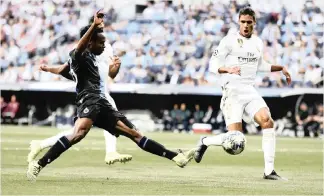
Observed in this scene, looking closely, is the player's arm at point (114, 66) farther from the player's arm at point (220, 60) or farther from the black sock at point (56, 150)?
the black sock at point (56, 150)

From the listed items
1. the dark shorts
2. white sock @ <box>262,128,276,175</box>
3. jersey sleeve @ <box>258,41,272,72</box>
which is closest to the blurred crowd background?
jersey sleeve @ <box>258,41,272,72</box>

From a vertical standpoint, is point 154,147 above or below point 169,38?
above

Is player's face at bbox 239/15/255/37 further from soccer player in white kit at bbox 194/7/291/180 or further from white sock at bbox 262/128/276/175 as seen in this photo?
white sock at bbox 262/128/276/175

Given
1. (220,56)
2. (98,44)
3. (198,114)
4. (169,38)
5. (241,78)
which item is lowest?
(198,114)

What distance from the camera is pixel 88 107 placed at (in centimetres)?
1162

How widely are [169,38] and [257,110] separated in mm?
23380

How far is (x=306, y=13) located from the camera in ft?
115

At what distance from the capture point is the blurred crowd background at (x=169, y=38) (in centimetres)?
3391

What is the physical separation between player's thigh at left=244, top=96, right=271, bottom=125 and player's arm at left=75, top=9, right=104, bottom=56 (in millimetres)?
3109

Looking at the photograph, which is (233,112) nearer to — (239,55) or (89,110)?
(239,55)

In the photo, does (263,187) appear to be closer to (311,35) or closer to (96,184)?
(96,184)

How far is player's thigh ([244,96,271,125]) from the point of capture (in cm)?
1279

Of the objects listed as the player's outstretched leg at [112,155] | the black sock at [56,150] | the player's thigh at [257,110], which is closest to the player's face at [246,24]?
the player's thigh at [257,110]

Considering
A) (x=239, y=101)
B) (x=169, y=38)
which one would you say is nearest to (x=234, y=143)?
(x=239, y=101)
